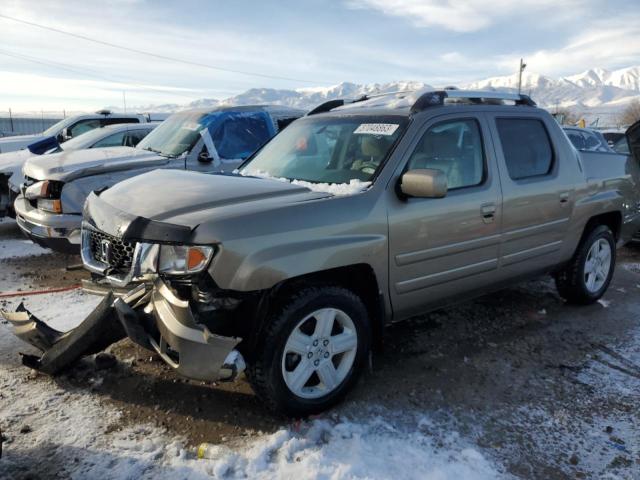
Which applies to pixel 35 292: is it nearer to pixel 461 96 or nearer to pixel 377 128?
pixel 377 128

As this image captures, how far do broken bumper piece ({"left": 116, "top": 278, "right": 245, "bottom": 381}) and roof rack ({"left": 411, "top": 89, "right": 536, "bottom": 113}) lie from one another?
2071 millimetres

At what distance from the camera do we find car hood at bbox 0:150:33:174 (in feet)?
23.9

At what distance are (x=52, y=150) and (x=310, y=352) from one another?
6324mm

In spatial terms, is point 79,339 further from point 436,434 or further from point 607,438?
point 607,438

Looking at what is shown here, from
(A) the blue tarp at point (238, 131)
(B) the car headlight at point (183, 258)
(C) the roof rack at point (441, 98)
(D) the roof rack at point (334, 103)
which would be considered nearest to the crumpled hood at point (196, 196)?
(B) the car headlight at point (183, 258)

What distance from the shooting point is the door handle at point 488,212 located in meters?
3.75

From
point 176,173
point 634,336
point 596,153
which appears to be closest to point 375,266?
point 176,173

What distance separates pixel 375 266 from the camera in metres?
3.20

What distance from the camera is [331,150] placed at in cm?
385

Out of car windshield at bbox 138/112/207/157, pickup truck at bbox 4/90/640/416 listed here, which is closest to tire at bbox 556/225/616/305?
pickup truck at bbox 4/90/640/416

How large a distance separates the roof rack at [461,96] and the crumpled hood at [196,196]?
107 cm

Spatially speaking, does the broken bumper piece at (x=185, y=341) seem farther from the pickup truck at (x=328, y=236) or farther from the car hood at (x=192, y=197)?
the car hood at (x=192, y=197)

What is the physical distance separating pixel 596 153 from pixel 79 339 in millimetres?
4811

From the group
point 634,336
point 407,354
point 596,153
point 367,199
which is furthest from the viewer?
point 596,153
